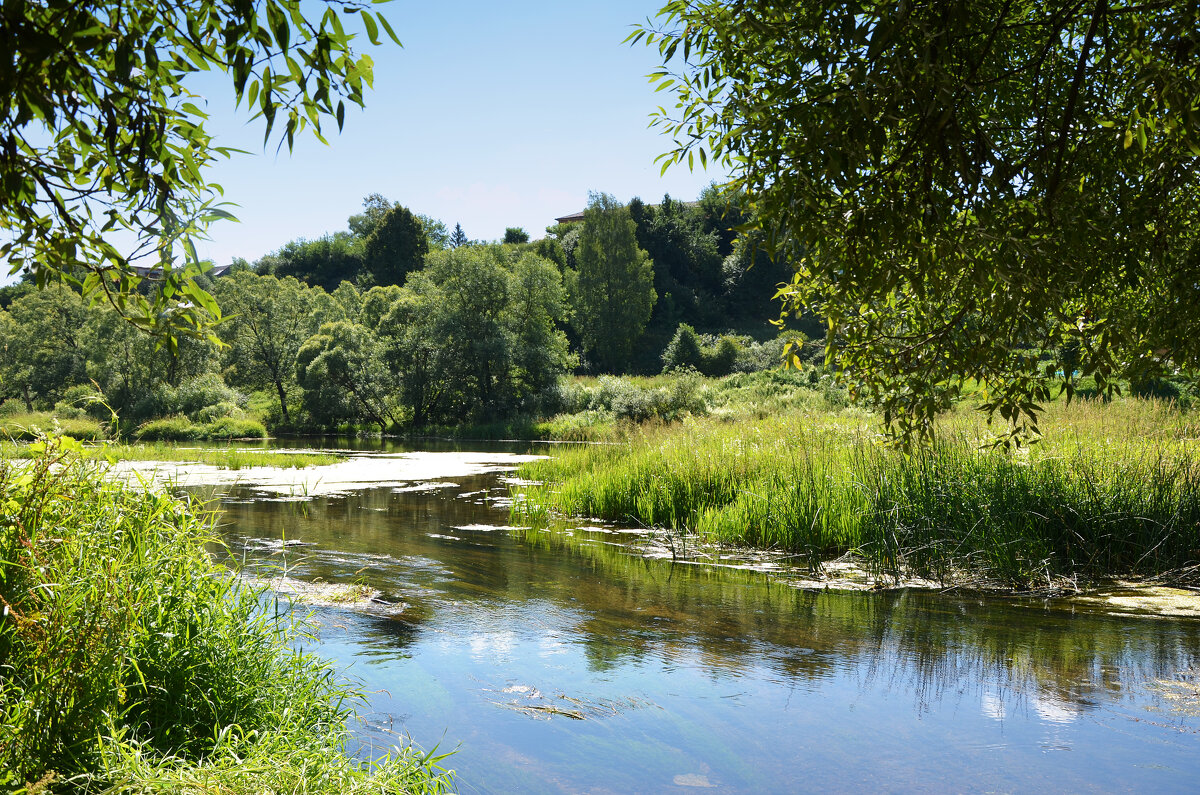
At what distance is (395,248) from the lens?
74562 mm

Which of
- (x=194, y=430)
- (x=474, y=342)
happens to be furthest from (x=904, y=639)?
(x=194, y=430)

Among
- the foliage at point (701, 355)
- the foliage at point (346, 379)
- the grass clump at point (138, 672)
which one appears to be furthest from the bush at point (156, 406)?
the grass clump at point (138, 672)

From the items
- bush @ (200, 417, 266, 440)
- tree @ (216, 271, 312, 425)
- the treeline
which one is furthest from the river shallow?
tree @ (216, 271, 312, 425)

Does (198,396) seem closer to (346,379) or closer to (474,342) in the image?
(346,379)

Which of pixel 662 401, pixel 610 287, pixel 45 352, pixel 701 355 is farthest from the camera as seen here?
pixel 610 287

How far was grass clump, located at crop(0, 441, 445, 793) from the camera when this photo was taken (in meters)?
3.16

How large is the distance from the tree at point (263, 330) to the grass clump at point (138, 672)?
4321cm

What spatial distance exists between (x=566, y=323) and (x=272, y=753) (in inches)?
2271

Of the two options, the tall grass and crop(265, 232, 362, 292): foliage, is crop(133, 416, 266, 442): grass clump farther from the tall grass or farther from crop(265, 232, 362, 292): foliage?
crop(265, 232, 362, 292): foliage

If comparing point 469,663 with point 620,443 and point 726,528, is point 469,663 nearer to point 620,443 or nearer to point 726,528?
point 726,528

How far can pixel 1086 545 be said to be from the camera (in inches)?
338

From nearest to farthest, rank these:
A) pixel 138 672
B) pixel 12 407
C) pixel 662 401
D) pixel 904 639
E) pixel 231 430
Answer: pixel 138 672, pixel 904 639, pixel 662 401, pixel 231 430, pixel 12 407

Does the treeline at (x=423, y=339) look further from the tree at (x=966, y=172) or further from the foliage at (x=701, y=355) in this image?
the tree at (x=966, y=172)

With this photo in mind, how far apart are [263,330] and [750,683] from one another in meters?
46.8
